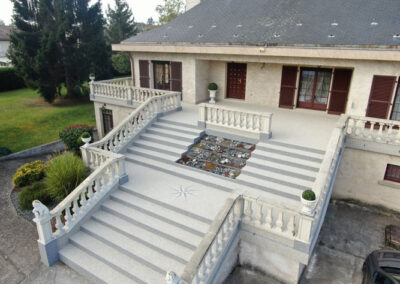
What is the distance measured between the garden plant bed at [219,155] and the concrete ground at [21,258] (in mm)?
5248

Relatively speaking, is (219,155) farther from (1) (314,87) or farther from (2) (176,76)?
(2) (176,76)

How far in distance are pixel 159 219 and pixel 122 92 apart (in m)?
10.5

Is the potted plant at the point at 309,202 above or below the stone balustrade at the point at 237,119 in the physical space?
below

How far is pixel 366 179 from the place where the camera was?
11672 millimetres

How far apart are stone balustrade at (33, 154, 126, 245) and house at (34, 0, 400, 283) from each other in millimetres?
43

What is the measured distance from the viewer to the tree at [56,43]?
1022 inches

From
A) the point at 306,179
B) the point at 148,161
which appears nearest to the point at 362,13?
the point at 306,179

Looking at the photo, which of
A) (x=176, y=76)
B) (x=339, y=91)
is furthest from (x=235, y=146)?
(x=176, y=76)

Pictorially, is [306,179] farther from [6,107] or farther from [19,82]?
[19,82]

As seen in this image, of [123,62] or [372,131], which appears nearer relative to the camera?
[372,131]

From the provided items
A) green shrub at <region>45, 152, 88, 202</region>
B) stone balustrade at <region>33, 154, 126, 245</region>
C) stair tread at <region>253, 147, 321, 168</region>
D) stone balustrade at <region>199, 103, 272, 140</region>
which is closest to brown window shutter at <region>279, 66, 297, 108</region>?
stone balustrade at <region>199, 103, 272, 140</region>

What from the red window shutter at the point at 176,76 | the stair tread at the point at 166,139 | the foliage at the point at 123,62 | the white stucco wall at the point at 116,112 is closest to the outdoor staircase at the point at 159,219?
the stair tread at the point at 166,139

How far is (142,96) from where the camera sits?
16219mm

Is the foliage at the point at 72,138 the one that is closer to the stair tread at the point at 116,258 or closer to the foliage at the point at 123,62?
the stair tread at the point at 116,258
